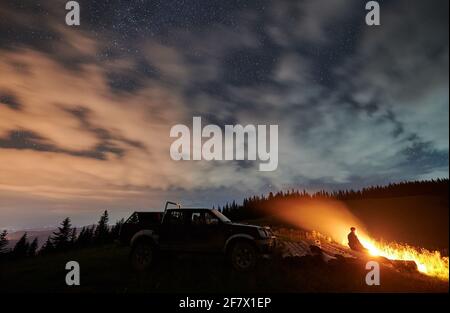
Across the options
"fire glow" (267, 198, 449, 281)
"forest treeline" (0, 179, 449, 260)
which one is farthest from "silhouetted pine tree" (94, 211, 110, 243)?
"fire glow" (267, 198, 449, 281)

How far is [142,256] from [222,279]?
3715 mm

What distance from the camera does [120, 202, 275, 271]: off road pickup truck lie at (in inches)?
415

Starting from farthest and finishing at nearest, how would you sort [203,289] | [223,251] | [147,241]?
1. [147,241]
2. [223,251]
3. [203,289]

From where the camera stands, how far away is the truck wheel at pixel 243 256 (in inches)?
409

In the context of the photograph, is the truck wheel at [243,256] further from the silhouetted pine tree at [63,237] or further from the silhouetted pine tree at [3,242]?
the silhouetted pine tree at [3,242]

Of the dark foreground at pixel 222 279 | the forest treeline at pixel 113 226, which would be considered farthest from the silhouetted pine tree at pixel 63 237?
the dark foreground at pixel 222 279

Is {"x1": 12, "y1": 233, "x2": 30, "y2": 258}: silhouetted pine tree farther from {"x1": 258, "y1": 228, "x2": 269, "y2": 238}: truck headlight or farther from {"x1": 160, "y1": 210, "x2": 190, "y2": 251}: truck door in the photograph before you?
{"x1": 258, "y1": 228, "x2": 269, "y2": 238}: truck headlight

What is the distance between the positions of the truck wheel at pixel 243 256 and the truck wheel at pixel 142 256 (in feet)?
11.1

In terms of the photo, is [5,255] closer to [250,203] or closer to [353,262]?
[250,203]

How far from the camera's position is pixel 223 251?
10766 millimetres

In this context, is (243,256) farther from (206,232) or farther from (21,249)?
(21,249)

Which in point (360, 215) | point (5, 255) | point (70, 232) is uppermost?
point (360, 215)

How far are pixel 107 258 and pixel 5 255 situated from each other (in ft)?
322
